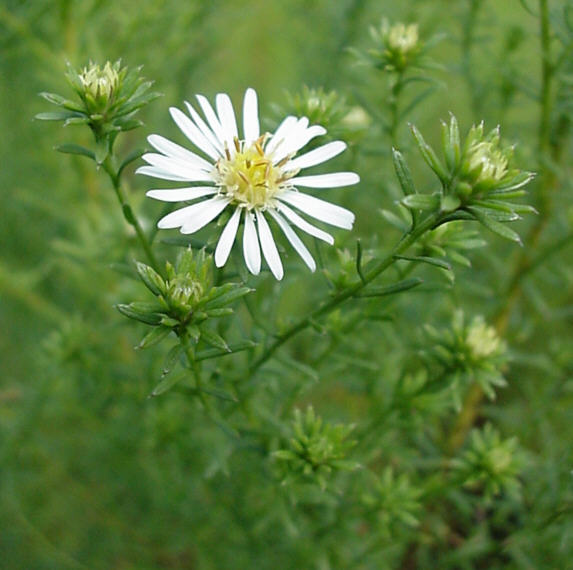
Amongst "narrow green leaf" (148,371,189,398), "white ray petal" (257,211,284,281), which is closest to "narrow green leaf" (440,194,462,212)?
"white ray petal" (257,211,284,281)

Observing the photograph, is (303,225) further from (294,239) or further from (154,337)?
(154,337)

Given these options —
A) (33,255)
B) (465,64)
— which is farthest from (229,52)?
(465,64)

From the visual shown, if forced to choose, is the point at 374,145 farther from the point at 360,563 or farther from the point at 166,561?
the point at 166,561

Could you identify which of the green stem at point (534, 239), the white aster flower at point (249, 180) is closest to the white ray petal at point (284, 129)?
the white aster flower at point (249, 180)

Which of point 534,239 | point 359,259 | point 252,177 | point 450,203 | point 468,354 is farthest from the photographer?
point 534,239

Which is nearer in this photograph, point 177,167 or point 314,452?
point 177,167

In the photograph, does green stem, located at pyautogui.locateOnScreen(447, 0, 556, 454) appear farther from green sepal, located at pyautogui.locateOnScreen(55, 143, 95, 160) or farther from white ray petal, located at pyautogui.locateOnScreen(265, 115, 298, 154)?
green sepal, located at pyautogui.locateOnScreen(55, 143, 95, 160)

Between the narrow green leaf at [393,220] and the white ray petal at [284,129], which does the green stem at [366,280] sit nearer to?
the narrow green leaf at [393,220]

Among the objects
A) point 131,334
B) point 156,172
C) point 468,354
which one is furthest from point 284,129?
point 131,334
